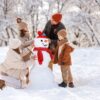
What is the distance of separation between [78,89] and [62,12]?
1869 cm

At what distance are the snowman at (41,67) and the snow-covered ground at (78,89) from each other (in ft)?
1.59

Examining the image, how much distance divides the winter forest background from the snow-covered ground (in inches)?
451

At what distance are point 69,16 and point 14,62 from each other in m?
16.3

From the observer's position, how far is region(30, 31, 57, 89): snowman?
8.19 metres

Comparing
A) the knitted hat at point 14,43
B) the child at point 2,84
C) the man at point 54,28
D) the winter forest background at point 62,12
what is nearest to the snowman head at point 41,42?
the man at point 54,28

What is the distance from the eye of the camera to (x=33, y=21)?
28969mm

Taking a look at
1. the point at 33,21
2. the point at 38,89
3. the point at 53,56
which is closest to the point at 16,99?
the point at 38,89

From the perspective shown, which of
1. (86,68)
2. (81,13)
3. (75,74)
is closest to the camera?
(75,74)

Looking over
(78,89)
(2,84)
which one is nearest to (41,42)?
(78,89)

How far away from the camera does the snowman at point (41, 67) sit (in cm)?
819

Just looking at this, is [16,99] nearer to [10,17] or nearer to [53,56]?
[53,56]

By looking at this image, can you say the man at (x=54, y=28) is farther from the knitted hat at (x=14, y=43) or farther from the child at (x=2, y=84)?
the child at (x=2, y=84)

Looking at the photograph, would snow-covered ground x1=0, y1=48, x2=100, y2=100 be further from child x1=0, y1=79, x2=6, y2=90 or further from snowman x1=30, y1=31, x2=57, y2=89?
snowman x1=30, y1=31, x2=57, y2=89

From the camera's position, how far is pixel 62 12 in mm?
26203
